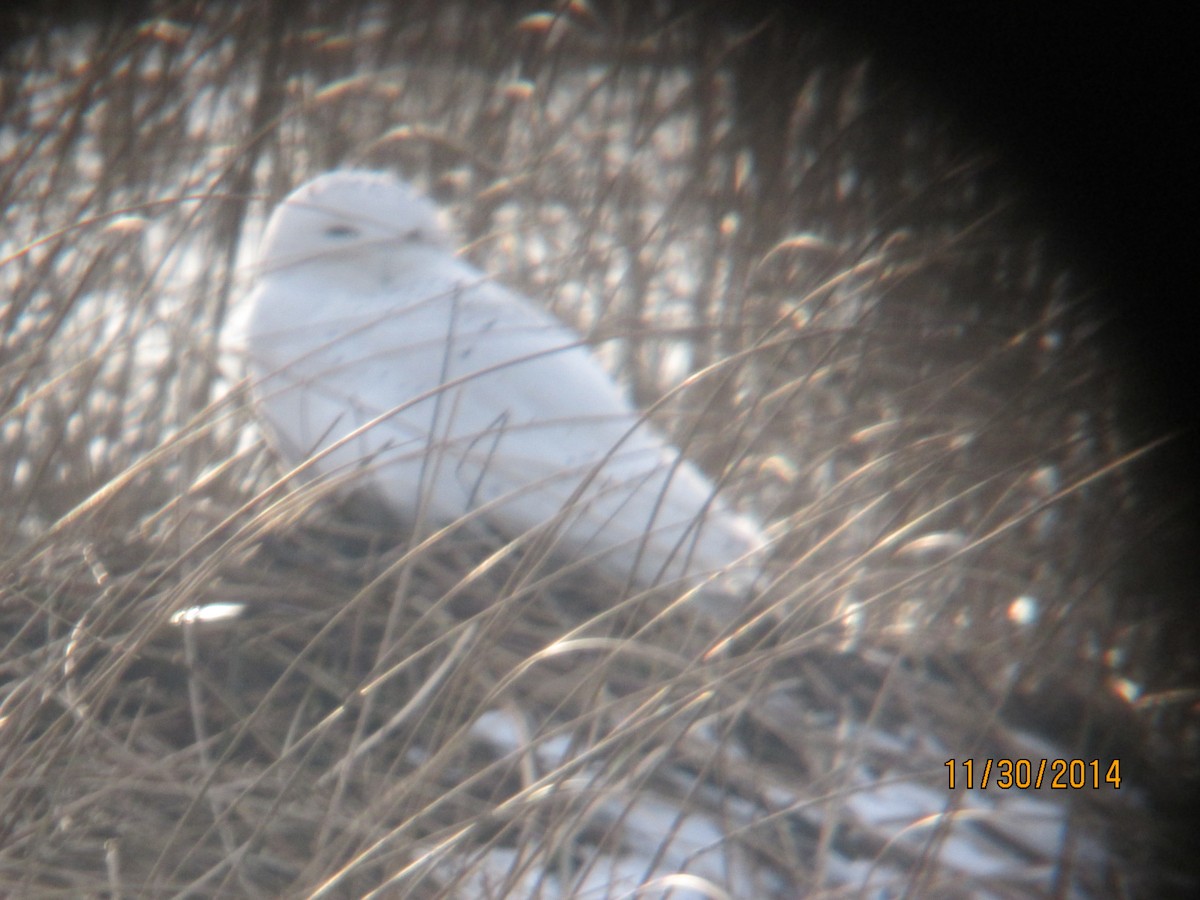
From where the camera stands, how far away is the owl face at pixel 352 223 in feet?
5.99

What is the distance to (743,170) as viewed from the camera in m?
2.34

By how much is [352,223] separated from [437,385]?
476 millimetres

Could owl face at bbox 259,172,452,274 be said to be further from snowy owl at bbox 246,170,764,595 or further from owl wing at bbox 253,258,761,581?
owl wing at bbox 253,258,761,581

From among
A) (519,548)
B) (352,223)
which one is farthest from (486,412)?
(352,223)

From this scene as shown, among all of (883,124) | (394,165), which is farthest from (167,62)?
(883,124)

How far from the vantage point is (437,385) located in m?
1.55

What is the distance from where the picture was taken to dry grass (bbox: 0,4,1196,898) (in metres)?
0.94
